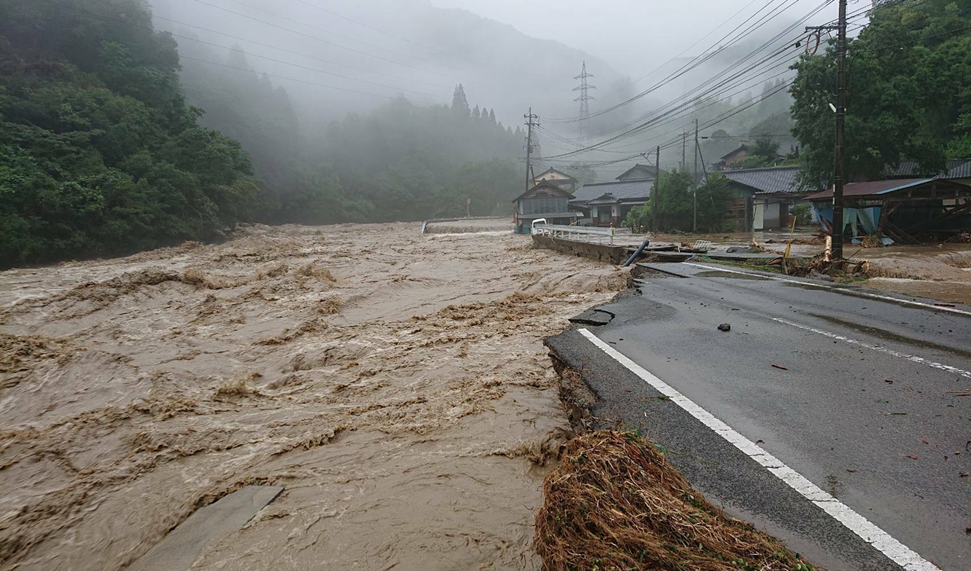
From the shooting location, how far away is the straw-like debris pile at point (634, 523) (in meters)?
1.87

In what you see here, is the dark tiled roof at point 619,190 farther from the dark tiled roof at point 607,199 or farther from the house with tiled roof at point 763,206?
the house with tiled roof at point 763,206

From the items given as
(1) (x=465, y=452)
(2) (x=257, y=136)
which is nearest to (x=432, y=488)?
(1) (x=465, y=452)

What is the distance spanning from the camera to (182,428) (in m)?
4.62

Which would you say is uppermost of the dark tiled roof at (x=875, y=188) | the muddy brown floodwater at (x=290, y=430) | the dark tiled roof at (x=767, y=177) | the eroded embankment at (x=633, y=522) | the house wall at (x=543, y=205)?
the dark tiled roof at (x=767, y=177)

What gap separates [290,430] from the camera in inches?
175

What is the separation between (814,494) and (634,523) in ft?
4.18

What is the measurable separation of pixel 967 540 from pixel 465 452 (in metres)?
2.77

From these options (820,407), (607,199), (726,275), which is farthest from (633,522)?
(607,199)

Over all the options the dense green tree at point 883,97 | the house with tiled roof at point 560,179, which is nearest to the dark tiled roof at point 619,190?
the house with tiled roof at point 560,179

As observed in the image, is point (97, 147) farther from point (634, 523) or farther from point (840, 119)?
point (634, 523)

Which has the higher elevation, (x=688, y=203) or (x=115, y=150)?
(x=115, y=150)

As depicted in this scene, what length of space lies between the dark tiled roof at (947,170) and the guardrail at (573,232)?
15.1 metres

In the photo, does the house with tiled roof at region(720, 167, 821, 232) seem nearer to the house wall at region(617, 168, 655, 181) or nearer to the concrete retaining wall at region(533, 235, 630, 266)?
the concrete retaining wall at region(533, 235, 630, 266)

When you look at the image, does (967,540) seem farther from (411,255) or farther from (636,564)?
(411,255)
